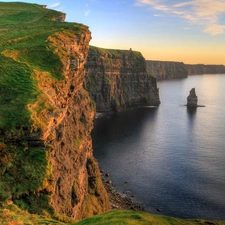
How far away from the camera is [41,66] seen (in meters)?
39.3

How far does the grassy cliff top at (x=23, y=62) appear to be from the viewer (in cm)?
3023

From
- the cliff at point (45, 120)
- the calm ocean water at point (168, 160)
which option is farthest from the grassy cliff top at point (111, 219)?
the calm ocean water at point (168, 160)

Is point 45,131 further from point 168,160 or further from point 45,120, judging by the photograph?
point 168,160

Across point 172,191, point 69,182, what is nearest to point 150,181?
point 172,191

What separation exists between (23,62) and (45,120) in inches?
494

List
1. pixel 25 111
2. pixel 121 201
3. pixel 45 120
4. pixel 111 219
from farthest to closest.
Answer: pixel 121 201 → pixel 45 120 → pixel 25 111 → pixel 111 219

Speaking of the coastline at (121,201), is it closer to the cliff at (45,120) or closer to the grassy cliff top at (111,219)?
the cliff at (45,120)

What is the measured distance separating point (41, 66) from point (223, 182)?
201 feet

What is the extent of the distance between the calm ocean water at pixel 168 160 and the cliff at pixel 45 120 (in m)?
18.7

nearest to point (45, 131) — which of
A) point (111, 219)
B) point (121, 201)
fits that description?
point (111, 219)

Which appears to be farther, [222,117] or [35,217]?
[222,117]

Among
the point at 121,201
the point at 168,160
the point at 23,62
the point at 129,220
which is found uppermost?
the point at 23,62

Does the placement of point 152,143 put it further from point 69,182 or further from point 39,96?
point 39,96

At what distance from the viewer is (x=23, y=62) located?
38.8 m
